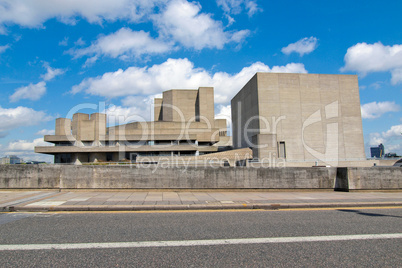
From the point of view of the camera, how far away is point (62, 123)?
79438mm

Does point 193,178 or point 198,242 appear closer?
point 198,242

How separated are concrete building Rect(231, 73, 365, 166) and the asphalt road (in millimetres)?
47828

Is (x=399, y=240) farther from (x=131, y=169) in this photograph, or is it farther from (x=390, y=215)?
(x=131, y=169)

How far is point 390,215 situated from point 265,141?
3307 cm

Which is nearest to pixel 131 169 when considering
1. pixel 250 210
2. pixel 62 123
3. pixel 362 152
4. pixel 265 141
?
pixel 250 210

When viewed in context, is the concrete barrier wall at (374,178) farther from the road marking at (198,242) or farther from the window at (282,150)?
the window at (282,150)

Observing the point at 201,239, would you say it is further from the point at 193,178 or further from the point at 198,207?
the point at 193,178

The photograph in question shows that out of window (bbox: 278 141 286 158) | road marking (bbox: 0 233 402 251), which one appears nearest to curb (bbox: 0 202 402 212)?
road marking (bbox: 0 233 402 251)

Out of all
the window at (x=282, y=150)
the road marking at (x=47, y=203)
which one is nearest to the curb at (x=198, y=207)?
the road marking at (x=47, y=203)

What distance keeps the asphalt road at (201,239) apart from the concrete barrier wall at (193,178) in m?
4.67

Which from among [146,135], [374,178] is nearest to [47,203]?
[374,178]

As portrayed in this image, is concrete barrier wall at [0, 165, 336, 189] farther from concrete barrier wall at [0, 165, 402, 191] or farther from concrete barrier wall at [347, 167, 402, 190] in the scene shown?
concrete barrier wall at [347, 167, 402, 190]

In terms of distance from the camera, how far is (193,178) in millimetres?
13336

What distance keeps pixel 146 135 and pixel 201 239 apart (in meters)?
68.5
